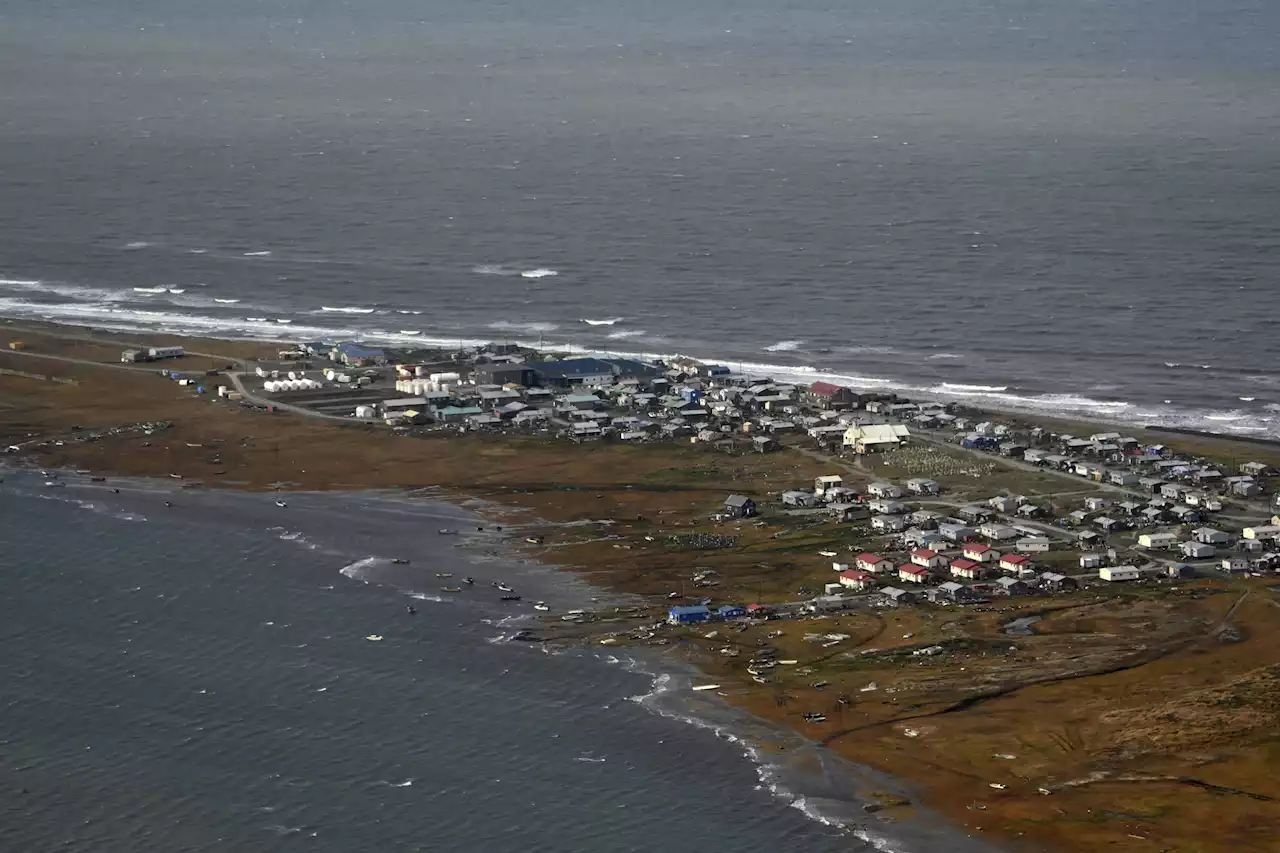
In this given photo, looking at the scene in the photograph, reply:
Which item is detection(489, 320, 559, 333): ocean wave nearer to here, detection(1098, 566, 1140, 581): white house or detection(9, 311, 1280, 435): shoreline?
detection(9, 311, 1280, 435): shoreline

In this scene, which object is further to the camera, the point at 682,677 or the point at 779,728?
the point at 682,677

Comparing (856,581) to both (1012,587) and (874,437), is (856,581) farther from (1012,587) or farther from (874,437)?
(874,437)

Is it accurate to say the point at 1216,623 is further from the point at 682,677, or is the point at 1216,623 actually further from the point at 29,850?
the point at 29,850

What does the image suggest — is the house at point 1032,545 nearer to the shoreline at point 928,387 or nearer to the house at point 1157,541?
the house at point 1157,541

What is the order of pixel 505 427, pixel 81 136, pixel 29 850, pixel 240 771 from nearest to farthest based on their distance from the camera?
pixel 29 850, pixel 240 771, pixel 505 427, pixel 81 136

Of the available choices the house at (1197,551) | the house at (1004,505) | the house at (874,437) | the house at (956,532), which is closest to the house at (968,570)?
the house at (956,532)

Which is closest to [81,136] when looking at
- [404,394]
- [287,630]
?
[404,394]
